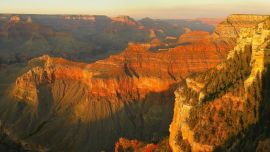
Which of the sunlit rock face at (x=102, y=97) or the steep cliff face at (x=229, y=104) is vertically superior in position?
the steep cliff face at (x=229, y=104)

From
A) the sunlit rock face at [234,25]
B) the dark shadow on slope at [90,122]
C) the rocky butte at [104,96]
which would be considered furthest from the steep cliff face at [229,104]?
the sunlit rock face at [234,25]

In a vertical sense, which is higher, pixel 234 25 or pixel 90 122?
pixel 234 25

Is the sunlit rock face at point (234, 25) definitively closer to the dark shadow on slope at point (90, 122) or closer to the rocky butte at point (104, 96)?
the rocky butte at point (104, 96)

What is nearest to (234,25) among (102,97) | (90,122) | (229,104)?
(102,97)

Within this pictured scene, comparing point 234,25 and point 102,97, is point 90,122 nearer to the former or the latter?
point 102,97

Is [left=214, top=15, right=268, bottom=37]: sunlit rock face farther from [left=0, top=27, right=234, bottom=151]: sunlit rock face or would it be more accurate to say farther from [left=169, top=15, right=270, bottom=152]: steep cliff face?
[left=169, top=15, right=270, bottom=152]: steep cliff face

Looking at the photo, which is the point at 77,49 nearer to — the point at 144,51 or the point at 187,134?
the point at 144,51

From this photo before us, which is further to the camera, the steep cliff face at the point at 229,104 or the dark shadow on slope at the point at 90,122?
the dark shadow on slope at the point at 90,122
